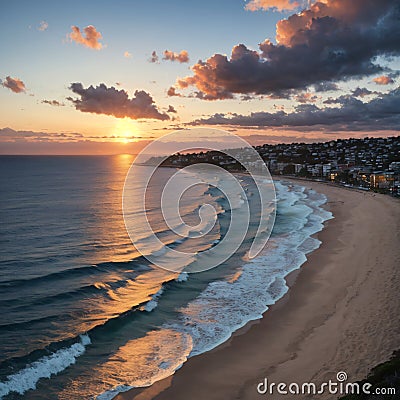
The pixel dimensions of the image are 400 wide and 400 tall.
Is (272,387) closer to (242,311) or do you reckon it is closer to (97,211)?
(242,311)

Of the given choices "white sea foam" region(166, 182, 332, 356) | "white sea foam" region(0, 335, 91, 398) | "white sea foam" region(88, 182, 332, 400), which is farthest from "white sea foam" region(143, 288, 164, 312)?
"white sea foam" region(0, 335, 91, 398)

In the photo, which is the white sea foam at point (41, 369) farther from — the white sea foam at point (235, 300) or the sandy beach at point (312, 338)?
the sandy beach at point (312, 338)

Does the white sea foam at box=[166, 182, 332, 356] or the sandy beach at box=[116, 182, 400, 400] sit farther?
the white sea foam at box=[166, 182, 332, 356]

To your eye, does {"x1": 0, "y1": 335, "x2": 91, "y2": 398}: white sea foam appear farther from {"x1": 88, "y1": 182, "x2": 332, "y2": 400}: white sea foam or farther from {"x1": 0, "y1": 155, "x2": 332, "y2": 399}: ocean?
{"x1": 88, "y1": 182, "x2": 332, "y2": 400}: white sea foam

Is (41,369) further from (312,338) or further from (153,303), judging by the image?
(312,338)

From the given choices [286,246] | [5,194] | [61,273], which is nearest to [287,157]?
[5,194]
